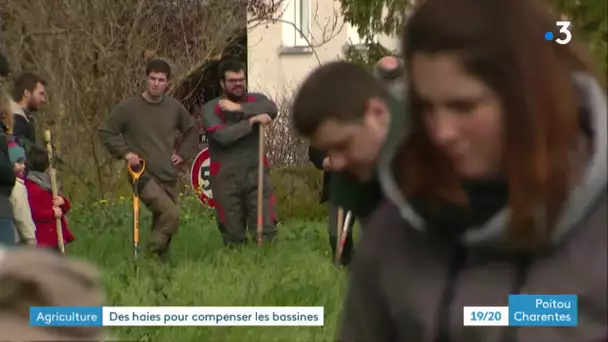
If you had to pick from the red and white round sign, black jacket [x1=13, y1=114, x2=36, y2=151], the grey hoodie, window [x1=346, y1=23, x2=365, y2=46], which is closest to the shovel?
the red and white round sign

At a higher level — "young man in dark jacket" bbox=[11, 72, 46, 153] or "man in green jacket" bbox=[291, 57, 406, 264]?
"young man in dark jacket" bbox=[11, 72, 46, 153]

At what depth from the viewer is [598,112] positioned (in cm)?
57

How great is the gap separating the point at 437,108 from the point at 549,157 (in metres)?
0.07

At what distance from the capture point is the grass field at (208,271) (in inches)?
80.9

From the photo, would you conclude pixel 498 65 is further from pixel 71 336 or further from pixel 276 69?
pixel 276 69

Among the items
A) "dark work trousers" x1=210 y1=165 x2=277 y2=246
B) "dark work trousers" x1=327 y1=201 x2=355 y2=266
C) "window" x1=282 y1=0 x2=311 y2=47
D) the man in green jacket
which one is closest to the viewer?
the man in green jacket

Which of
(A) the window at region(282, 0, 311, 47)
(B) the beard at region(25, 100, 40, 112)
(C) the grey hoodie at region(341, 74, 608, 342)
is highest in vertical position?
(A) the window at region(282, 0, 311, 47)

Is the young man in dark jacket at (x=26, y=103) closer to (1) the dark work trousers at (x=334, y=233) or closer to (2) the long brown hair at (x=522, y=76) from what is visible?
(1) the dark work trousers at (x=334, y=233)

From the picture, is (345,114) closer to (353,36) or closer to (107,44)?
(353,36)

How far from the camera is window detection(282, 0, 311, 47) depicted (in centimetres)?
214
